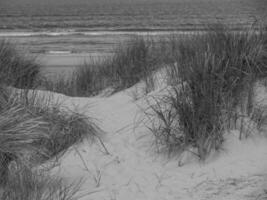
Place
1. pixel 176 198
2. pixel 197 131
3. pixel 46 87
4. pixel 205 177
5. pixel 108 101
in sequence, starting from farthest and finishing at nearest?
pixel 46 87 < pixel 108 101 < pixel 197 131 < pixel 205 177 < pixel 176 198

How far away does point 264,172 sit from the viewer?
3.62 m

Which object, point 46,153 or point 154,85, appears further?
point 154,85

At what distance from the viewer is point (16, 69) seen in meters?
6.84

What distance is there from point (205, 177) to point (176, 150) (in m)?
0.43

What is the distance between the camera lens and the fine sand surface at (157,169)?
11.5ft

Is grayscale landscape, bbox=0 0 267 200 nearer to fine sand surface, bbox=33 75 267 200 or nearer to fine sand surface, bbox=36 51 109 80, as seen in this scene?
fine sand surface, bbox=33 75 267 200

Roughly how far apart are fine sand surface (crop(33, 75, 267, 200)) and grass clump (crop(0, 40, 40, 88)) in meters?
1.97

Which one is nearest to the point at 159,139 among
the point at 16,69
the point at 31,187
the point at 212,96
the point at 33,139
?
the point at 212,96

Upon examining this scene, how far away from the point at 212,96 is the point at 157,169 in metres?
0.83

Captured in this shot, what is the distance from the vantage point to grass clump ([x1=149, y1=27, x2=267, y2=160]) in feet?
13.1

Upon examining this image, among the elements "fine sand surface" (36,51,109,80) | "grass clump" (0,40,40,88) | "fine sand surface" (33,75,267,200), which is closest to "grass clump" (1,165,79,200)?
"fine sand surface" (33,75,267,200)

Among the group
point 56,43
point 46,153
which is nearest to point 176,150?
point 46,153

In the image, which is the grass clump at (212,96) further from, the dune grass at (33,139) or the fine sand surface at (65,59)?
the fine sand surface at (65,59)

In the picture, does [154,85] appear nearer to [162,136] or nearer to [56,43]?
[162,136]
